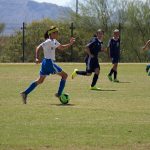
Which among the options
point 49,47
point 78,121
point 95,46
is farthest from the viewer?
point 95,46

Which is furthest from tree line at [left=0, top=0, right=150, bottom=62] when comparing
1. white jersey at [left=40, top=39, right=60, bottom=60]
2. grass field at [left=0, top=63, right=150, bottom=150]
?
white jersey at [left=40, top=39, right=60, bottom=60]

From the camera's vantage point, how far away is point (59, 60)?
45594mm

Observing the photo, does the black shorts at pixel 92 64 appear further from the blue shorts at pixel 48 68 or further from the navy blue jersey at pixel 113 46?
the blue shorts at pixel 48 68

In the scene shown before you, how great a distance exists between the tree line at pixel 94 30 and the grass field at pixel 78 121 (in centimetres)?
2889

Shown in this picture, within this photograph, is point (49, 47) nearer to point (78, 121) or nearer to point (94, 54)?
point (78, 121)

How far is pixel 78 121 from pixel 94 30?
4145 centimetres

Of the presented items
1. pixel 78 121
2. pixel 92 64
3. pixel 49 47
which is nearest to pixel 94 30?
pixel 92 64

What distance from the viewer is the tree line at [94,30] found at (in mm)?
46344

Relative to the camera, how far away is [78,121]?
11.3 meters

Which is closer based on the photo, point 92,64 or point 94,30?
point 92,64

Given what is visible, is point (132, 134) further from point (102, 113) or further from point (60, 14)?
point (60, 14)

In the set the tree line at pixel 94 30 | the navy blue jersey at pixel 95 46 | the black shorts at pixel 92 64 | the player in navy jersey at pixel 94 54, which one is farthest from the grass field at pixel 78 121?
the tree line at pixel 94 30

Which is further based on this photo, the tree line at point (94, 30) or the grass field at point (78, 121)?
the tree line at point (94, 30)

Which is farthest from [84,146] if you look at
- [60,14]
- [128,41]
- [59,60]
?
[60,14]
